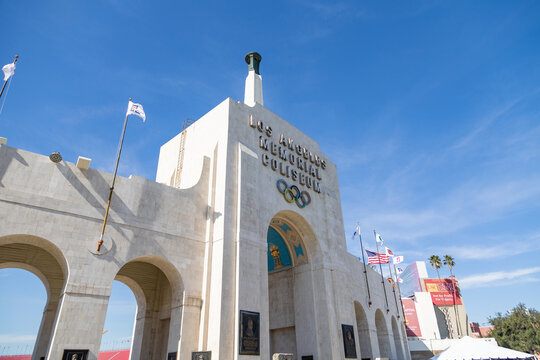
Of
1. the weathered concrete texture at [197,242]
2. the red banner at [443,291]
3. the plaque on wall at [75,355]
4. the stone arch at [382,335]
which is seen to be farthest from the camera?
the red banner at [443,291]

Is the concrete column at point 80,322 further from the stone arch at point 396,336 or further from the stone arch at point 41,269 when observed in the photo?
the stone arch at point 396,336

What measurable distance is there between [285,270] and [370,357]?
474 inches

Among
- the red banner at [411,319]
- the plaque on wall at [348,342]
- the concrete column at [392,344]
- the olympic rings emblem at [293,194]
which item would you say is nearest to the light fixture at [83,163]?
the olympic rings emblem at [293,194]

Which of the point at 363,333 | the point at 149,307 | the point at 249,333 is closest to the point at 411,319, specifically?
the point at 363,333

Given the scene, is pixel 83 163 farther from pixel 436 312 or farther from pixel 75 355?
pixel 436 312

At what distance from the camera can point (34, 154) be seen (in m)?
17.2

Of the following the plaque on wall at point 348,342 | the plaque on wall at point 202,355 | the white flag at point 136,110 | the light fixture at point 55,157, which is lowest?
the plaque on wall at point 202,355

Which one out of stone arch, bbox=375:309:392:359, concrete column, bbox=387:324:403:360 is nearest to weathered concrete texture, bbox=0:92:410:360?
stone arch, bbox=375:309:392:359

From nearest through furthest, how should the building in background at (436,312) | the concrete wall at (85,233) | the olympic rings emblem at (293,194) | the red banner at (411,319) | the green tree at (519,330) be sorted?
1. the concrete wall at (85,233)
2. the olympic rings emblem at (293,194)
3. the green tree at (519,330)
4. the building in background at (436,312)
5. the red banner at (411,319)

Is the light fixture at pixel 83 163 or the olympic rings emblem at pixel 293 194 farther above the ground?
the olympic rings emblem at pixel 293 194

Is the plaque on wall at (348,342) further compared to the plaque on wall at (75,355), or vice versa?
the plaque on wall at (348,342)

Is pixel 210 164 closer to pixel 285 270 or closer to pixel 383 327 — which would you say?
pixel 285 270

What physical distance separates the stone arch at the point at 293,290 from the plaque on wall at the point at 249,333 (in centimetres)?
690

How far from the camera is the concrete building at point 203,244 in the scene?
651 inches
